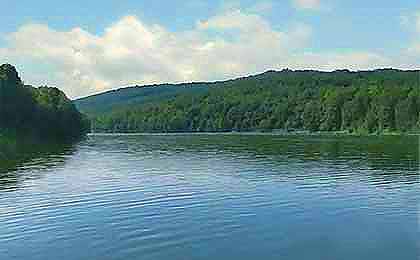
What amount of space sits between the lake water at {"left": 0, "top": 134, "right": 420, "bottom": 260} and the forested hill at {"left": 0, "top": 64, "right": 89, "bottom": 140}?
45622 mm

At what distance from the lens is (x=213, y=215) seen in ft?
75.3

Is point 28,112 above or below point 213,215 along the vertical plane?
above

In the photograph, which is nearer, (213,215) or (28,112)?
(213,215)

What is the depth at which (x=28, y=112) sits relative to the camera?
88.9 m

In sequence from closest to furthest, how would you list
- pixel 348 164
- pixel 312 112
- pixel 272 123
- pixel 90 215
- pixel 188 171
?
pixel 90 215, pixel 188 171, pixel 348 164, pixel 312 112, pixel 272 123

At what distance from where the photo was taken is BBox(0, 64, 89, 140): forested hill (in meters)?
83.1

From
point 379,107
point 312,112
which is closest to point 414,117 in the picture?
point 379,107

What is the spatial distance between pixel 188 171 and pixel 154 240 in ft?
74.2

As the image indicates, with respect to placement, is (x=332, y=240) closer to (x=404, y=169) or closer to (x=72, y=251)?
(x=72, y=251)

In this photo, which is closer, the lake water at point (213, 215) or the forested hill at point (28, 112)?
the lake water at point (213, 215)

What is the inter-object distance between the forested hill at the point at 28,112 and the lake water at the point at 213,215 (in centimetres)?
4562

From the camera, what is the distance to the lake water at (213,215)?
17.7 meters

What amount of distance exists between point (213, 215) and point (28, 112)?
234ft

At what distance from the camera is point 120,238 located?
19016mm
